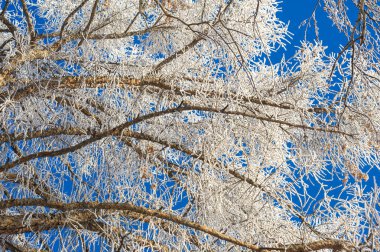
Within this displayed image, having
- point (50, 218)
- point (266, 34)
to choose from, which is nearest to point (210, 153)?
point (50, 218)

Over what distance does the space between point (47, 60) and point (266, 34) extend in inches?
116

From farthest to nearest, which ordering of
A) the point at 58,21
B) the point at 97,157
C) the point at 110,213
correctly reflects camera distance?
the point at 58,21, the point at 97,157, the point at 110,213

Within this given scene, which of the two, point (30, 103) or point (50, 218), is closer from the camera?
point (50, 218)

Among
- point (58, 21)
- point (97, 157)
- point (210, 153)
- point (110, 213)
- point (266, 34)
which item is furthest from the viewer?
point (58, 21)

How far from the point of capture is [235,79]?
3523mm

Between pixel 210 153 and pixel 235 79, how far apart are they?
0.50 metres

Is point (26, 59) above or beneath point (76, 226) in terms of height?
above

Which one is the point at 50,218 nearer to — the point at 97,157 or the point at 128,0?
the point at 97,157

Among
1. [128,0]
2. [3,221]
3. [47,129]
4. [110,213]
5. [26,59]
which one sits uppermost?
[128,0]

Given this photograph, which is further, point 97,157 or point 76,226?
point 97,157

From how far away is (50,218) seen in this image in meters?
3.50

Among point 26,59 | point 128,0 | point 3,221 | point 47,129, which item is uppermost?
point 128,0

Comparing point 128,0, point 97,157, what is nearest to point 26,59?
point 97,157

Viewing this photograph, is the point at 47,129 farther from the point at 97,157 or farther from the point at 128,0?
the point at 128,0
